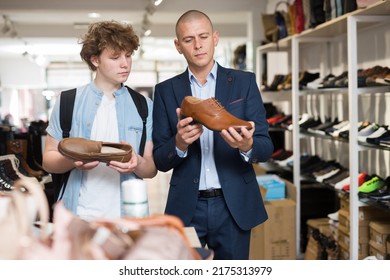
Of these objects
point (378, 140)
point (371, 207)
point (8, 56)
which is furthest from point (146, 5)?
point (8, 56)

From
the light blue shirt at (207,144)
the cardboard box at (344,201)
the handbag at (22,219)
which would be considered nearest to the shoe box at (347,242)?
the cardboard box at (344,201)

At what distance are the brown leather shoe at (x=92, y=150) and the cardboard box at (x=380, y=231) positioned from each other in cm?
218

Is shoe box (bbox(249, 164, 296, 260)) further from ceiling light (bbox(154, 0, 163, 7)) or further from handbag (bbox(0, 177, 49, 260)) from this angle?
handbag (bbox(0, 177, 49, 260))

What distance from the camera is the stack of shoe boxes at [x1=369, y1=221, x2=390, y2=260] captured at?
3.50 meters

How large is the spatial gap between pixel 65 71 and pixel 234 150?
4.26 m

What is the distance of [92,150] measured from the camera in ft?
6.36

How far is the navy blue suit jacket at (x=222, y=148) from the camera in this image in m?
2.20

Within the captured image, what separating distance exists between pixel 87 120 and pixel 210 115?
17.2 inches

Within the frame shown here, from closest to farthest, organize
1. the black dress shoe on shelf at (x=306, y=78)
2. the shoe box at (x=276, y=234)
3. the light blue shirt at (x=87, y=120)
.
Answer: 1. the light blue shirt at (x=87, y=120)
2. the shoe box at (x=276, y=234)
3. the black dress shoe on shelf at (x=306, y=78)

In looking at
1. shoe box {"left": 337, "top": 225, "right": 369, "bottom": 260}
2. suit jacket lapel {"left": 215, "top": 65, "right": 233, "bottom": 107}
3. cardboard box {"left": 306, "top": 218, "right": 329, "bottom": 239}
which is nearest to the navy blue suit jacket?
suit jacket lapel {"left": 215, "top": 65, "right": 233, "bottom": 107}

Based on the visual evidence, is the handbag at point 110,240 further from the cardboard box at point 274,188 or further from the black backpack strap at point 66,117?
the cardboard box at point 274,188

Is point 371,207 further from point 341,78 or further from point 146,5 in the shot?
point 146,5

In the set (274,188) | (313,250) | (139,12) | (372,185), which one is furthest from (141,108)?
(313,250)

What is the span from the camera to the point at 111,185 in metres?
2.04
